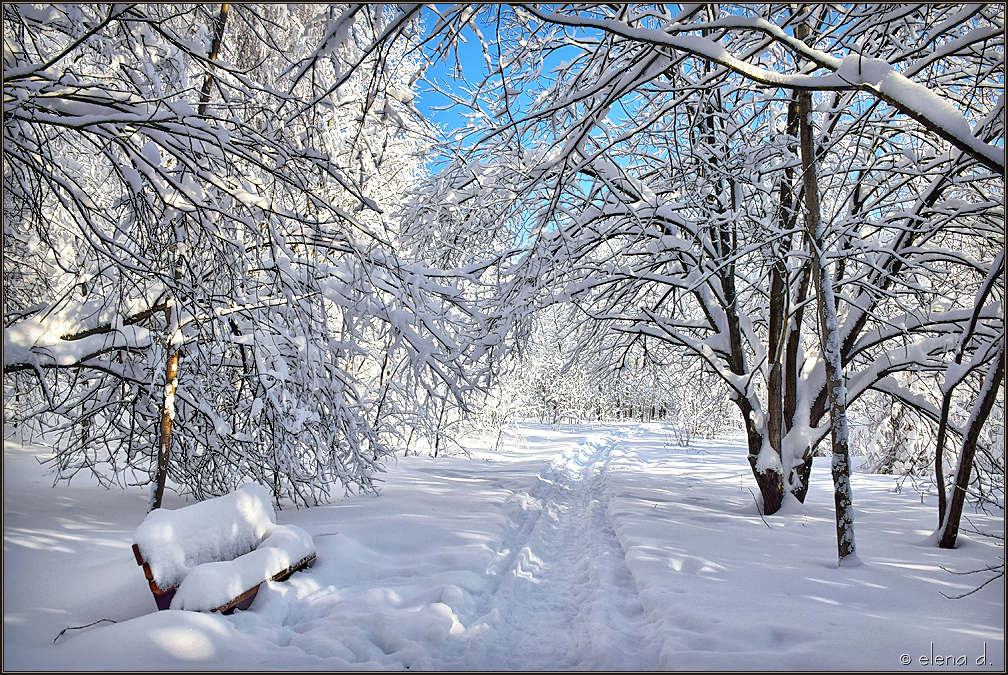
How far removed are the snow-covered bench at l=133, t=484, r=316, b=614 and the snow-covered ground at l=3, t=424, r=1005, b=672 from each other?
162 millimetres

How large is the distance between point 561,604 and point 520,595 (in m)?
0.35

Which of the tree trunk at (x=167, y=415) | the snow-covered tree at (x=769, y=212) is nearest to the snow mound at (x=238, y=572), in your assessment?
the tree trunk at (x=167, y=415)

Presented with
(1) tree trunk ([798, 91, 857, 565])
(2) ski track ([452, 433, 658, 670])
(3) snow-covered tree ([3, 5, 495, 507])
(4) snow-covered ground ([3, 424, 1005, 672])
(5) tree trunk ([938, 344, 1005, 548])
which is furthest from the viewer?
(1) tree trunk ([798, 91, 857, 565])

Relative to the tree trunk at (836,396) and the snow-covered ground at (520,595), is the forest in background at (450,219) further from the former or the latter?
the snow-covered ground at (520,595)

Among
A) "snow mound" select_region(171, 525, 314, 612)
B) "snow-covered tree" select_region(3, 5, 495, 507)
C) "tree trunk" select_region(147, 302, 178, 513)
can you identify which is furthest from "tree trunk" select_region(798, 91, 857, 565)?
"tree trunk" select_region(147, 302, 178, 513)

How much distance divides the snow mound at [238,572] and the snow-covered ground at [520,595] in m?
0.16

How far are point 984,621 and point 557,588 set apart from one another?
2843mm

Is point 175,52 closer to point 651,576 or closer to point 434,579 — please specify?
point 434,579

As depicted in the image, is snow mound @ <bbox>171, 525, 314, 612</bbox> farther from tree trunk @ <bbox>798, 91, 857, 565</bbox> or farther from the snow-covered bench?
tree trunk @ <bbox>798, 91, 857, 565</bbox>

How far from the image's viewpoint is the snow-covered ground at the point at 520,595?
2.70 metres

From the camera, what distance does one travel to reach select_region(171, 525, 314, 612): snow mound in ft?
10.1

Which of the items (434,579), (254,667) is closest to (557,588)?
(434,579)

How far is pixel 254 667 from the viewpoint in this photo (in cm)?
263

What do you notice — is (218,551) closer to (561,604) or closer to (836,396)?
(561,604)
